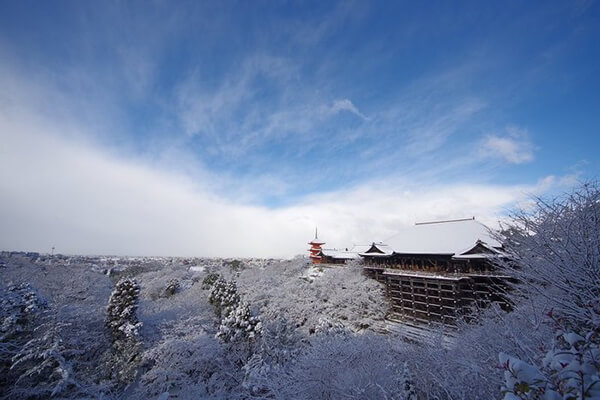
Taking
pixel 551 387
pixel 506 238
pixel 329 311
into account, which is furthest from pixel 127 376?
pixel 506 238

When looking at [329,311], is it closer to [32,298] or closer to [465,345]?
[465,345]

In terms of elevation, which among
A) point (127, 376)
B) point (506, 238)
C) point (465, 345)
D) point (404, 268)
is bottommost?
point (127, 376)

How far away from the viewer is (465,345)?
33.0ft

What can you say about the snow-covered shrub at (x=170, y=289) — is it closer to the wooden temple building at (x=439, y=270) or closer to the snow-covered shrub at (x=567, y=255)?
the wooden temple building at (x=439, y=270)

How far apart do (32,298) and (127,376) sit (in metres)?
7.79

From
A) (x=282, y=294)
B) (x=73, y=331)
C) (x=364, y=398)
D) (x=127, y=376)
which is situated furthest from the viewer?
(x=282, y=294)

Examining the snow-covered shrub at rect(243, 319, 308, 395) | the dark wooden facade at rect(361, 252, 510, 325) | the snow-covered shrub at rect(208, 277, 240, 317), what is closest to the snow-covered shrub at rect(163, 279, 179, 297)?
the snow-covered shrub at rect(208, 277, 240, 317)

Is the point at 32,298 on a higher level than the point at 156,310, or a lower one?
higher

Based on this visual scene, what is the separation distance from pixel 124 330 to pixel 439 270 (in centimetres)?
2616

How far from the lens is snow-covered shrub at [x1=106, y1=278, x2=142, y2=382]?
667 inches

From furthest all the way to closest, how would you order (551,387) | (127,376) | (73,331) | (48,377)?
(73,331)
(127,376)
(48,377)
(551,387)

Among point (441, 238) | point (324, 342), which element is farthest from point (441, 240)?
point (324, 342)

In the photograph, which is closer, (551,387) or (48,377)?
(551,387)

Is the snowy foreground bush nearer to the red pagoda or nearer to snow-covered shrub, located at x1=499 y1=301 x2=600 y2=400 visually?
snow-covered shrub, located at x1=499 y1=301 x2=600 y2=400
